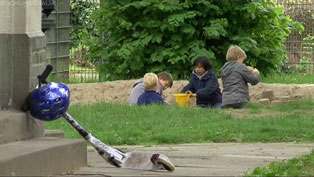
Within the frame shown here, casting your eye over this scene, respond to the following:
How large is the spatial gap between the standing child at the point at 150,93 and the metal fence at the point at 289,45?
22.3 ft

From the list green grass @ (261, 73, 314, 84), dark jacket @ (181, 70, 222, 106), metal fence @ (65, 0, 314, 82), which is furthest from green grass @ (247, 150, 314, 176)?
metal fence @ (65, 0, 314, 82)

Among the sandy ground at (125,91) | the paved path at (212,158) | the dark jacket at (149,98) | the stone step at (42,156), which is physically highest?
the stone step at (42,156)

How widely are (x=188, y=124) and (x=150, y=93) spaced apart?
2.83 m

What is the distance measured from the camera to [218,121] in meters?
12.8

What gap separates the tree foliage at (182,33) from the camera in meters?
20.6

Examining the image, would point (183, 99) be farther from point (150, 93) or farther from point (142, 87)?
point (150, 93)

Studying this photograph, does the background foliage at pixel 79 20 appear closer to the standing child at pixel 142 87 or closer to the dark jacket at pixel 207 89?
the dark jacket at pixel 207 89

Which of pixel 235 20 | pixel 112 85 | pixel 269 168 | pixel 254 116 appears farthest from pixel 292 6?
pixel 269 168

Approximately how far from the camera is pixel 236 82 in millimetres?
15883

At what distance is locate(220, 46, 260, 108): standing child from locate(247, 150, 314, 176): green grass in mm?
6419

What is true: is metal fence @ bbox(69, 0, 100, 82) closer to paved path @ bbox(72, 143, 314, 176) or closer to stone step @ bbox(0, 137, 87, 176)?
paved path @ bbox(72, 143, 314, 176)

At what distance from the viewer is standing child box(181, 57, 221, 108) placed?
16.3 meters

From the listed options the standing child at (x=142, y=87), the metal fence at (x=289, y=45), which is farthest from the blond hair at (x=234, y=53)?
the metal fence at (x=289, y=45)

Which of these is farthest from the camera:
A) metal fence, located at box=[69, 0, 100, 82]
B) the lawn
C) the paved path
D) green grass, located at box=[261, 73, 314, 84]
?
metal fence, located at box=[69, 0, 100, 82]
